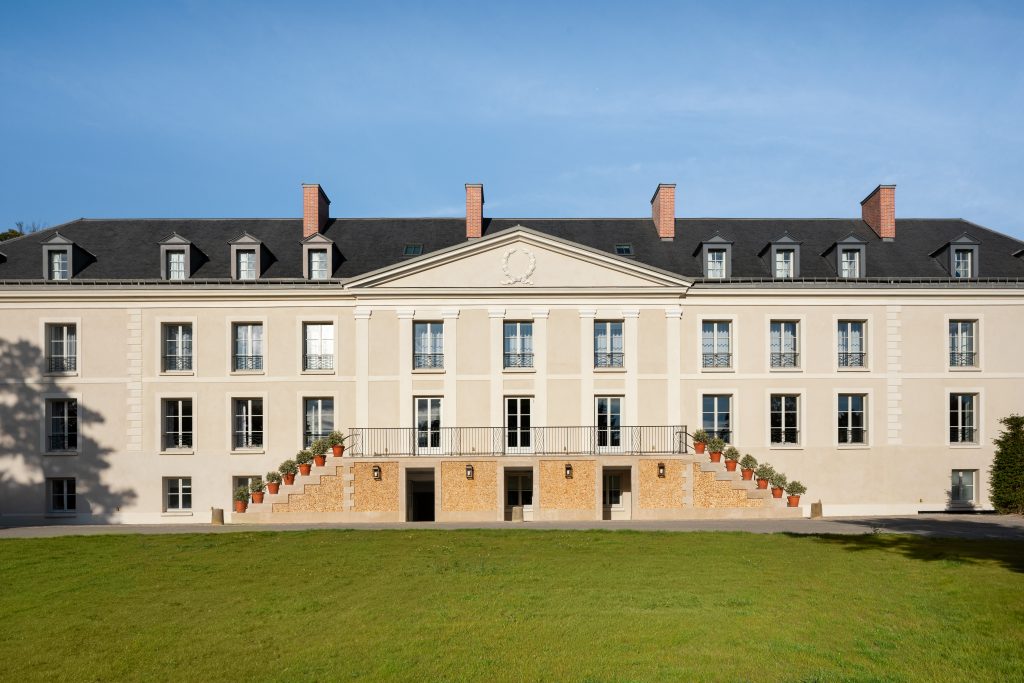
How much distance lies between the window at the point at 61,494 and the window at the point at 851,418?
91.6ft

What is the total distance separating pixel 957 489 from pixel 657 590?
792 inches

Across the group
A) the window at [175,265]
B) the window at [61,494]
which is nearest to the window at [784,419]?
Result: the window at [175,265]

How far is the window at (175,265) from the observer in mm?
29188

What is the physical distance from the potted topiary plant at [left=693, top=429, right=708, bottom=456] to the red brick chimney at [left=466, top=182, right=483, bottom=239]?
11376 mm

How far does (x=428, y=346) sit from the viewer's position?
92.8ft

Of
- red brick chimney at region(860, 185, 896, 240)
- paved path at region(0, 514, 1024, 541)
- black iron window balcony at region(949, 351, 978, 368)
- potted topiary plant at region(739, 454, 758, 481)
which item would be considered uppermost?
red brick chimney at region(860, 185, 896, 240)

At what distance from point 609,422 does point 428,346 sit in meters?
7.05

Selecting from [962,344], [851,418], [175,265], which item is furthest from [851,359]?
[175,265]

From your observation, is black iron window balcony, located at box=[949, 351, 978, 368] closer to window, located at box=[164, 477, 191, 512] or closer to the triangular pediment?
the triangular pediment

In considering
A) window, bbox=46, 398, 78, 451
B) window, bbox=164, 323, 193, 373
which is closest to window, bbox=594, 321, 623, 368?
window, bbox=164, 323, 193, 373

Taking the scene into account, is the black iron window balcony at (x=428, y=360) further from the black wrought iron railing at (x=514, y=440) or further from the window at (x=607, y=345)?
the window at (x=607, y=345)

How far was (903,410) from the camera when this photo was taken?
94.2 feet

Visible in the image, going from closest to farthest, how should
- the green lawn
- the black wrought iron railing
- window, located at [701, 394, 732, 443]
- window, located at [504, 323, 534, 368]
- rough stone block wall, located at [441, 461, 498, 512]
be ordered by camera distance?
the green lawn → rough stone block wall, located at [441, 461, 498, 512] → the black wrought iron railing → window, located at [504, 323, 534, 368] → window, located at [701, 394, 732, 443]

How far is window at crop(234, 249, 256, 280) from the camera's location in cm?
2930
